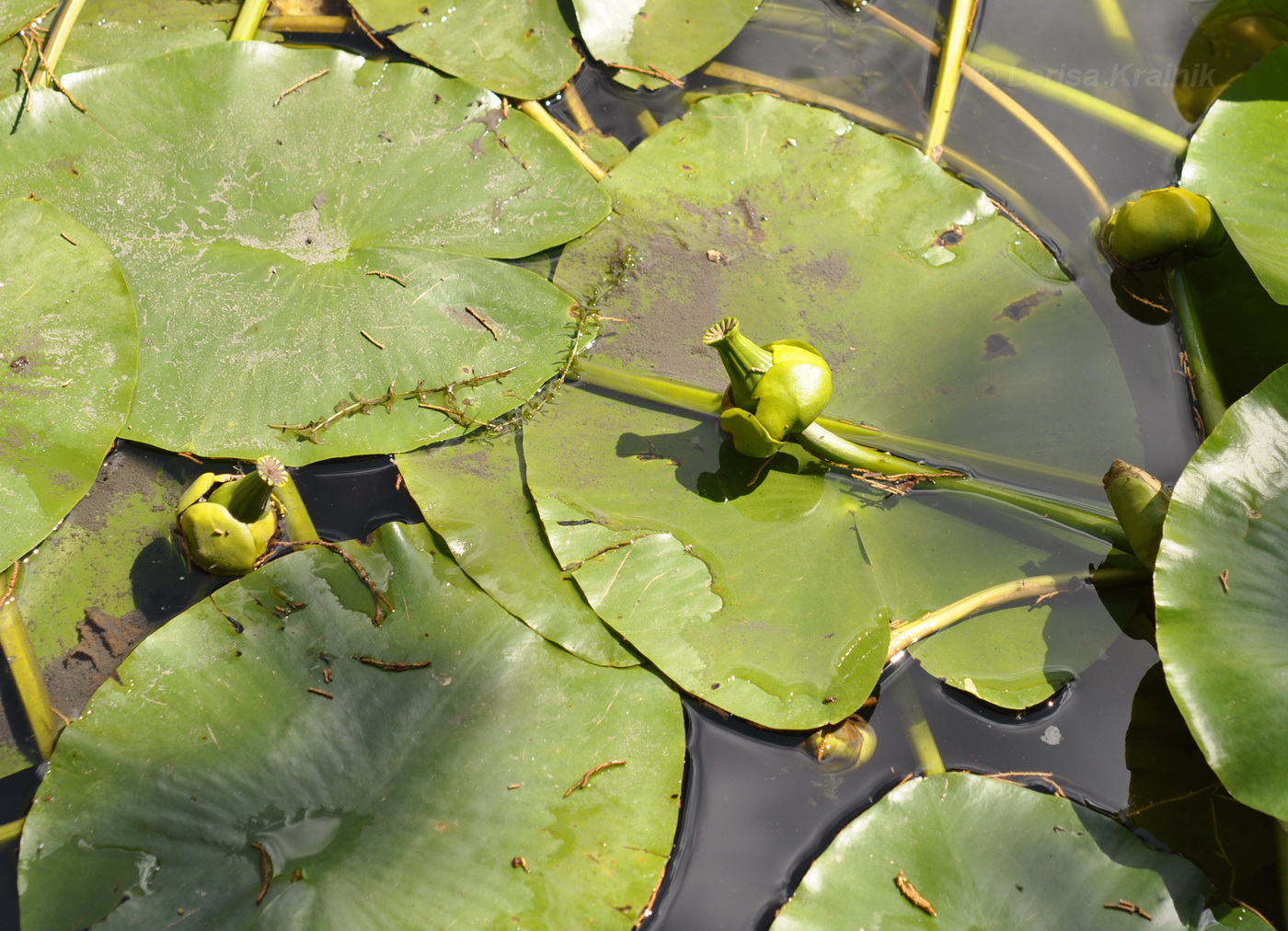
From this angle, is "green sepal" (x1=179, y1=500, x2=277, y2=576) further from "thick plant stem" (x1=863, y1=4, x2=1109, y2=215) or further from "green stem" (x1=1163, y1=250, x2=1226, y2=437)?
"thick plant stem" (x1=863, y1=4, x2=1109, y2=215)

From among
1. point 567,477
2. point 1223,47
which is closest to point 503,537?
point 567,477

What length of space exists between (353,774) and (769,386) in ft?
4.00

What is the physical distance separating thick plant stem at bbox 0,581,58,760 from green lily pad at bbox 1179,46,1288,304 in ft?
10.2

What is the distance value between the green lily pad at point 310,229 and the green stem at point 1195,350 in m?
1.70

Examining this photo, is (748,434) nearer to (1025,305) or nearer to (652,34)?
(1025,305)

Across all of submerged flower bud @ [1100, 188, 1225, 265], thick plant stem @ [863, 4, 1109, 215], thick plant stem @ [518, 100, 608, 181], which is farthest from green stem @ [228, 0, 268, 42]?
submerged flower bud @ [1100, 188, 1225, 265]

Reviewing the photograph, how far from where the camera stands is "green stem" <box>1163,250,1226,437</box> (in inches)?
84.6

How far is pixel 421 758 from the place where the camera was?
169cm

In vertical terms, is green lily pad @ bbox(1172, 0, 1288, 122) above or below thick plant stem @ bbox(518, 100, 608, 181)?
above

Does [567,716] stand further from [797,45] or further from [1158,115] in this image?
[1158,115]

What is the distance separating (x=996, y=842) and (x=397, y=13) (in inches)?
113

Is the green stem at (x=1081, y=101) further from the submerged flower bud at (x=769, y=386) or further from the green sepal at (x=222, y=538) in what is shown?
the green sepal at (x=222, y=538)

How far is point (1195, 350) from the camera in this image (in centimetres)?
225

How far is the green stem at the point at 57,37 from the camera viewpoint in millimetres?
2359
